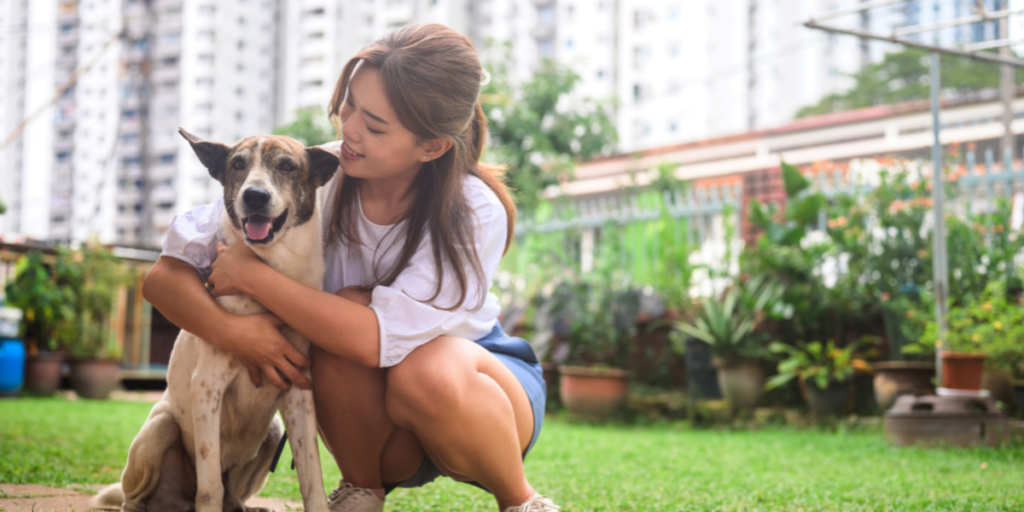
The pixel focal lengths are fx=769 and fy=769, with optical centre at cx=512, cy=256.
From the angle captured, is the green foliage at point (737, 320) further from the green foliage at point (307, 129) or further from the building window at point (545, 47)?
the building window at point (545, 47)

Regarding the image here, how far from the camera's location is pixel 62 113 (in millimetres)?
56500

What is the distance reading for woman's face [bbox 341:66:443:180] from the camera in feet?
6.15

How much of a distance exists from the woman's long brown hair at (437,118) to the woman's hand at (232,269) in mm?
309

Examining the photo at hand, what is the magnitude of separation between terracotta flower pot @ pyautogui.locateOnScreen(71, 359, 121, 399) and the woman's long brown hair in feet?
22.6

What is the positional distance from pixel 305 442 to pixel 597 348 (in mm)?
4705

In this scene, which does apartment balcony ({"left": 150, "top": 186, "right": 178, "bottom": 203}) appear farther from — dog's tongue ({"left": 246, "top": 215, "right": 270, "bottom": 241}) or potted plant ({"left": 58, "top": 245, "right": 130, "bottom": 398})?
dog's tongue ({"left": 246, "top": 215, "right": 270, "bottom": 241})

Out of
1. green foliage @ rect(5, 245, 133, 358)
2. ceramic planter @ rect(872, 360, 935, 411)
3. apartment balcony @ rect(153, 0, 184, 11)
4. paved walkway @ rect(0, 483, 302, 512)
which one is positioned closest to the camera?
paved walkway @ rect(0, 483, 302, 512)

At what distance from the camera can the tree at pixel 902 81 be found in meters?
24.2

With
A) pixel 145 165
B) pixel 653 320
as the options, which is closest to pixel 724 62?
pixel 145 165

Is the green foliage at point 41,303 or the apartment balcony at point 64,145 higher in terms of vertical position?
the apartment balcony at point 64,145

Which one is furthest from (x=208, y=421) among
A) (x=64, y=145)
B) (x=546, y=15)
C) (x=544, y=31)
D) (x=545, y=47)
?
(x=64, y=145)

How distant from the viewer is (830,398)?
5.30 m

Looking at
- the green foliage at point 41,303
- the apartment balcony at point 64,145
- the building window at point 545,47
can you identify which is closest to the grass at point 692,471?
the green foliage at point 41,303

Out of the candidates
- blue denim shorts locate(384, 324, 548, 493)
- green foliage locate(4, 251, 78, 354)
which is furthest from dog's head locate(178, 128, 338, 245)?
green foliage locate(4, 251, 78, 354)
